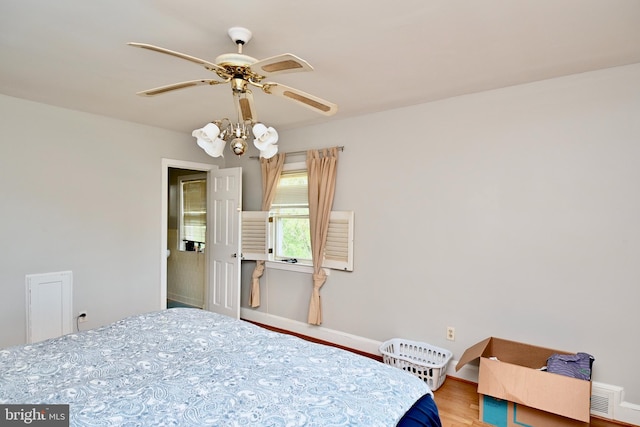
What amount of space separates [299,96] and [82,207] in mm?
2787

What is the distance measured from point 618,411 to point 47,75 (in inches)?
182

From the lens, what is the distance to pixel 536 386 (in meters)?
2.14

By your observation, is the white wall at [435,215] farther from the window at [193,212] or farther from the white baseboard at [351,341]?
the window at [193,212]

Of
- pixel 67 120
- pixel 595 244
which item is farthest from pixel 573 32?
pixel 67 120

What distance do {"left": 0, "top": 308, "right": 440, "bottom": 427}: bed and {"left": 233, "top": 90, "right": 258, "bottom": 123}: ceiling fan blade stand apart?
1280mm

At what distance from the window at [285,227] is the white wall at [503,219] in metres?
0.49

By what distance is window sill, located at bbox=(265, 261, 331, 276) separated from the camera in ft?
12.6

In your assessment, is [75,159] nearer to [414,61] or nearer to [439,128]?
[414,61]

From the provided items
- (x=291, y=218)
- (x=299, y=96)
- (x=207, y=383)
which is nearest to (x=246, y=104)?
(x=299, y=96)

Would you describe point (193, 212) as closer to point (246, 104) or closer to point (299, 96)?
point (246, 104)

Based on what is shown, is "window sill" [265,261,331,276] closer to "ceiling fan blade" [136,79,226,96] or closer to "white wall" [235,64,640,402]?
"white wall" [235,64,640,402]

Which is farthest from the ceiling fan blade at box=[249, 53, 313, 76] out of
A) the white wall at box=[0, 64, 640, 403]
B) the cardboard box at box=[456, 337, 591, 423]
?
the cardboard box at box=[456, 337, 591, 423]

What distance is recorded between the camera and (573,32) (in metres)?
1.88

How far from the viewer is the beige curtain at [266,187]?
409 centimetres
